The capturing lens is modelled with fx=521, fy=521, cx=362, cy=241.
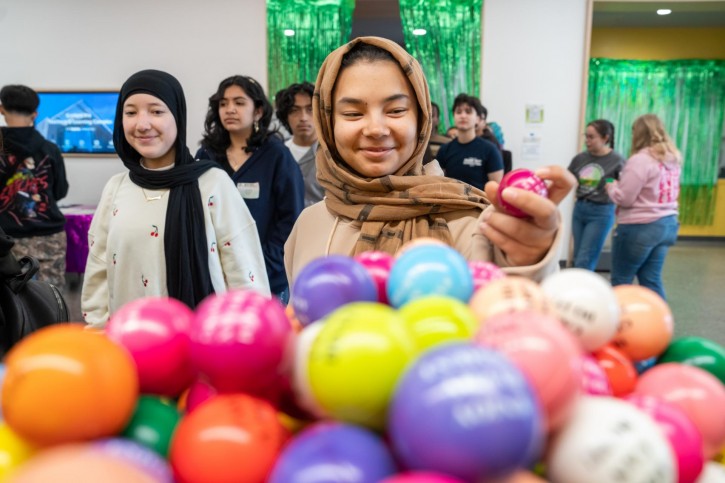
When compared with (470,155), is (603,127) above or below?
above

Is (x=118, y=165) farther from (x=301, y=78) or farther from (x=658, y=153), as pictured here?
(x=658, y=153)

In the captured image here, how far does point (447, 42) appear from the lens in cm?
578

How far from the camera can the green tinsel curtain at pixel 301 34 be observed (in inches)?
224

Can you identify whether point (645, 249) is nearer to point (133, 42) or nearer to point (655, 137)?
point (655, 137)

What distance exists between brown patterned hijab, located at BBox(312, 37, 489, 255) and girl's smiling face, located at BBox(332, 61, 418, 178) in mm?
28

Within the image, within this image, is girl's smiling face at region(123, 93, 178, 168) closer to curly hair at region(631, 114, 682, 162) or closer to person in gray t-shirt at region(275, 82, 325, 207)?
person in gray t-shirt at region(275, 82, 325, 207)

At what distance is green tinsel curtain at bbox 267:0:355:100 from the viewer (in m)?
5.70

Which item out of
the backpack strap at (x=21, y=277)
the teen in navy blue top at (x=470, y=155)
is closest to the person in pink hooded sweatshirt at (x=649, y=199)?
the teen in navy blue top at (x=470, y=155)

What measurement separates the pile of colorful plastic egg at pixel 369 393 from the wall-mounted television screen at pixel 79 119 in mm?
6020

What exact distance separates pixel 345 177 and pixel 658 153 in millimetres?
3409

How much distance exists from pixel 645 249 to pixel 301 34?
13.4 ft

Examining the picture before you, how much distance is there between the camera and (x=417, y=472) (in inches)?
15.8

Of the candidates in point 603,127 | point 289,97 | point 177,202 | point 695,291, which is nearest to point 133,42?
point 289,97

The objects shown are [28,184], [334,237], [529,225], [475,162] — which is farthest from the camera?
[475,162]
